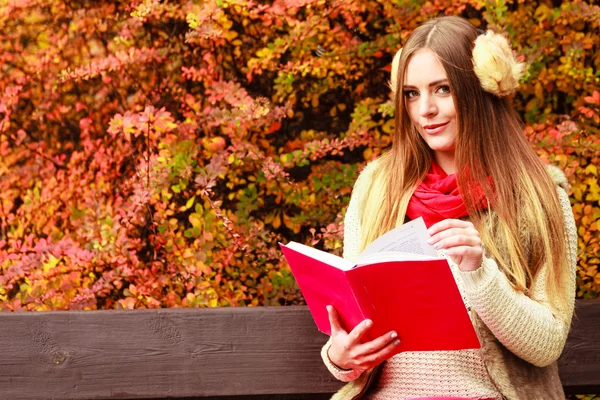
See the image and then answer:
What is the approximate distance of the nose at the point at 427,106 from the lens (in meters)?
2.16

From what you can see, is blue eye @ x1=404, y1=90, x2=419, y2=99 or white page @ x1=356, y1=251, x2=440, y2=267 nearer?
white page @ x1=356, y1=251, x2=440, y2=267

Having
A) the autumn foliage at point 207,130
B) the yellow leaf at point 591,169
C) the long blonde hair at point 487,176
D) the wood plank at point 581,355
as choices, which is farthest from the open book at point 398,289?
the yellow leaf at point 591,169

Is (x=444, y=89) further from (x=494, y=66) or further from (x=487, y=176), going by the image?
(x=487, y=176)

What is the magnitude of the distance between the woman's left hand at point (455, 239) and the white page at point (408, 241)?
19 millimetres

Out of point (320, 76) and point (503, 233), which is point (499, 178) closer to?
point (503, 233)

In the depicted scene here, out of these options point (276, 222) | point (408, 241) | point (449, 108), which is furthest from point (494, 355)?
point (276, 222)

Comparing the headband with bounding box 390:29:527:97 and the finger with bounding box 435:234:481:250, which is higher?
the headband with bounding box 390:29:527:97

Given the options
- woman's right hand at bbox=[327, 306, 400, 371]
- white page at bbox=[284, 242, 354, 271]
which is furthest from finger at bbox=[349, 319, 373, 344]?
white page at bbox=[284, 242, 354, 271]

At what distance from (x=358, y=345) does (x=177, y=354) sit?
0.89 metres

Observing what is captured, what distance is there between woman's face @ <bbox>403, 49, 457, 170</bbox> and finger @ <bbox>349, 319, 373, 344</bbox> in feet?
1.94

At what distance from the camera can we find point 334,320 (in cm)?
192

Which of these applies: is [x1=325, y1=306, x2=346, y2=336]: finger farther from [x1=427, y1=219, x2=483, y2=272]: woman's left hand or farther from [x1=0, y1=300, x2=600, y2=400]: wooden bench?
[x1=0, y1=300, x2=600, y2=400]: wooden bench

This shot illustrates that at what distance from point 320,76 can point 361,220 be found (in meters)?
1.12

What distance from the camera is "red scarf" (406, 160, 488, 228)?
2152mm
